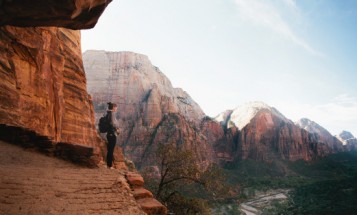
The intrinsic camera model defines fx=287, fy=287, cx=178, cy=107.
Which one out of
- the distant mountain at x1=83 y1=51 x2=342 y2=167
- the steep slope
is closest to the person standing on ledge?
the distant mountain at x1=83 y1=51 x2=342 y2=167

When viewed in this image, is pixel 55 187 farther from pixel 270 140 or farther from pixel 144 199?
pixel 270 140

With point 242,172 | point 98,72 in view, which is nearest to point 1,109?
point 242,172

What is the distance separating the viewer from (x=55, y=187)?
296 inches

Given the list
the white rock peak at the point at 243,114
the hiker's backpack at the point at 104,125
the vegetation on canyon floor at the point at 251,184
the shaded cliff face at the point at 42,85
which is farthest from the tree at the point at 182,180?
the white rock peak at the point at 243,114

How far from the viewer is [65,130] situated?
23766 mm

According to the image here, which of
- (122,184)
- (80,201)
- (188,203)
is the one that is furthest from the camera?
(188,203)

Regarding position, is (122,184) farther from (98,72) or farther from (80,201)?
(98,72)

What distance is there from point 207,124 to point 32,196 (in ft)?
380

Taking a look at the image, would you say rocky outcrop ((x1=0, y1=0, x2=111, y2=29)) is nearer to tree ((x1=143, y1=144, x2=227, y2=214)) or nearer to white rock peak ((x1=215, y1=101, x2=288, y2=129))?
tree ((x1=143, y1=144, x2=227, y2=214))

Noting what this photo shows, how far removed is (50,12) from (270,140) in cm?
12859

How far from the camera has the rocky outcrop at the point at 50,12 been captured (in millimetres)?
7629

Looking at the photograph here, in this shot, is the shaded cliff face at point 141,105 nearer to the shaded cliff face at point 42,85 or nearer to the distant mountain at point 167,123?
the distant mountain at point 167,123

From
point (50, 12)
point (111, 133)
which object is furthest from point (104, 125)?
point (50, 12)

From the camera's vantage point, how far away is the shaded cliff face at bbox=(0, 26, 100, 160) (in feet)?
48.5
